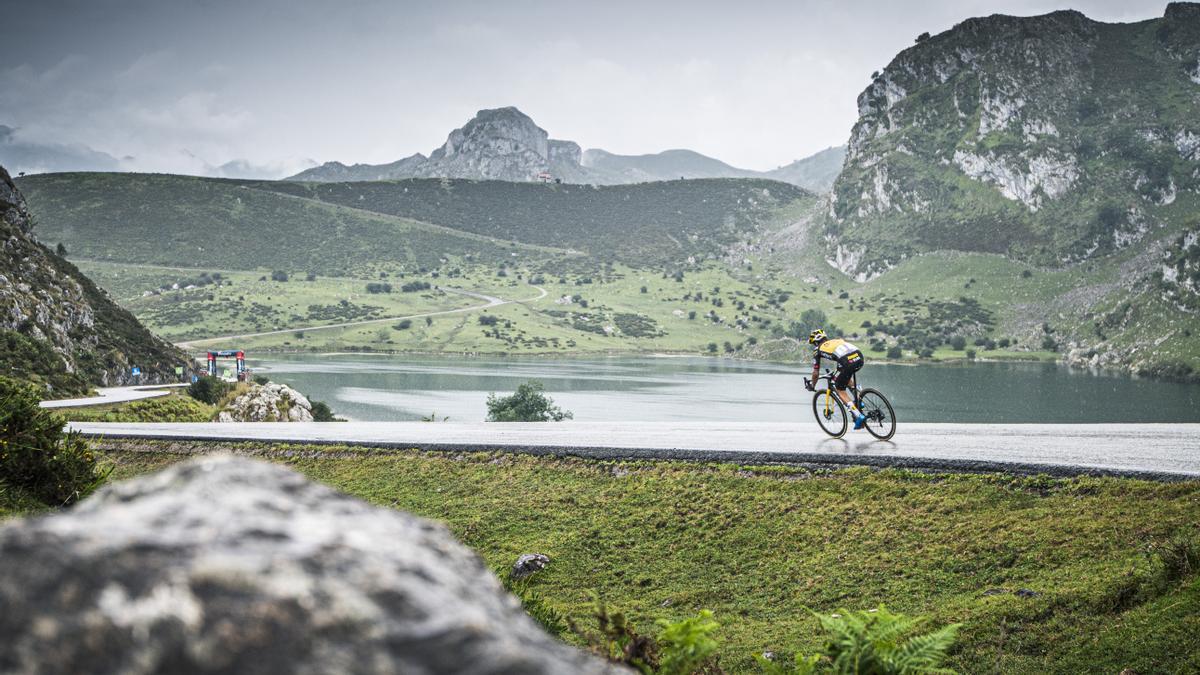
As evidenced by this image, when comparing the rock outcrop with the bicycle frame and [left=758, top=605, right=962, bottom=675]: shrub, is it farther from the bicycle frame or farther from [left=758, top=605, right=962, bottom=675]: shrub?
[left=758, top=605, right=962, bottom=675]: shrub

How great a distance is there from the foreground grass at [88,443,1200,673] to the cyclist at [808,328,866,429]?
7.14ft

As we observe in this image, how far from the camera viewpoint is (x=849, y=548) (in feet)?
42.3

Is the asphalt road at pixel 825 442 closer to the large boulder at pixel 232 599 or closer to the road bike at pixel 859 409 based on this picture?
the road bike at pixel 859 409

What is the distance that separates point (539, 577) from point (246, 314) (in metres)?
170

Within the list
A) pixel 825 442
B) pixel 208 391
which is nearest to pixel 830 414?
pixel 825 442

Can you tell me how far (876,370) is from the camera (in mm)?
121750

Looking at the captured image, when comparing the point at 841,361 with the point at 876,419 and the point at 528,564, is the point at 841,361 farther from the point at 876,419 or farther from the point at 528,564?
the point at 528,564

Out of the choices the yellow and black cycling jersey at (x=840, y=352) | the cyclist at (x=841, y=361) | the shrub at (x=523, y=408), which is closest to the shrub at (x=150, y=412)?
the shrub at (x=523, y=408)

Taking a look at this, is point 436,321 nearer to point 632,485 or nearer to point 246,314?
point 246,314

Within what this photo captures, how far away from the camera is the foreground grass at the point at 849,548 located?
9070 millimetres

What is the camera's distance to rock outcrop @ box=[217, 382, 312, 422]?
33156 mm

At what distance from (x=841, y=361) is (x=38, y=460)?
1313 centimetres

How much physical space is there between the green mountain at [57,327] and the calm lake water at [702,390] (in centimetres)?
1449

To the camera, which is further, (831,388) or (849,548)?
(831,388)
